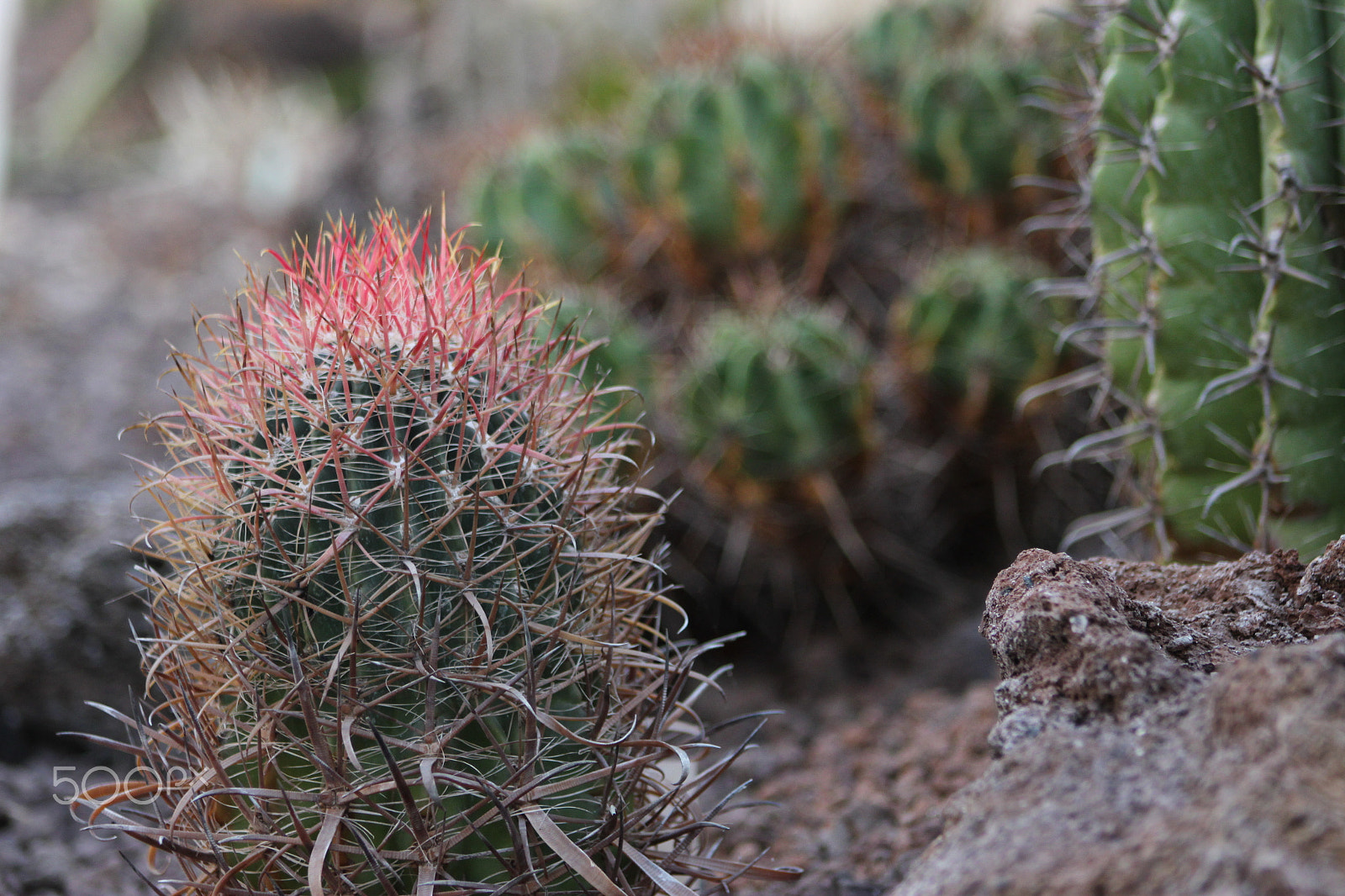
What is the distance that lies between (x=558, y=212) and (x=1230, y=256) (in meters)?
2.63

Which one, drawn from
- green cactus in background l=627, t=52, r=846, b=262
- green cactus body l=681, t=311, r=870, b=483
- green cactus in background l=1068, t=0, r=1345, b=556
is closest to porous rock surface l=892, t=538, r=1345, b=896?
green cactus in background l=1068, t=0, r=1345, b=556

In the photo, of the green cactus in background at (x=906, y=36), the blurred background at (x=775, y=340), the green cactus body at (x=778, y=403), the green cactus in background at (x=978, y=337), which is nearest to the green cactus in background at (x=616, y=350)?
the blurred background at (x=775, y=340)

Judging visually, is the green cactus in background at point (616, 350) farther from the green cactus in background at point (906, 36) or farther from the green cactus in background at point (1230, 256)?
the green cactus in background at point (906, 36)

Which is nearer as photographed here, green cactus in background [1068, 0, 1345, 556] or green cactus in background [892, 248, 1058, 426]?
green cactus in background [1068, 0, 1345, 556]

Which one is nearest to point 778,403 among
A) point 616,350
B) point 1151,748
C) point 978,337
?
point 616,350

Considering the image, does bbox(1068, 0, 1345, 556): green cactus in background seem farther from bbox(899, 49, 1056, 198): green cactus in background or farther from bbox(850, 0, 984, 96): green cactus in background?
bbox(850, 0, 984, 96): green cactus in background

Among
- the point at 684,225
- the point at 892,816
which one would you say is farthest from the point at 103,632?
the point at 684,225

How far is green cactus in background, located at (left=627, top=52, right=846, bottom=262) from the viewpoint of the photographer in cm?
377

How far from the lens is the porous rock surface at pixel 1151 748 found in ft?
2.81

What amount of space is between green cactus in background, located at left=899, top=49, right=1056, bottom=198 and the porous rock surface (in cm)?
267

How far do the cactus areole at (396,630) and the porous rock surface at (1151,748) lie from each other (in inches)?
17.6

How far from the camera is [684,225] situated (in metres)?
3.82

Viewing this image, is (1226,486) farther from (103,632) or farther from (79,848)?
(103,632)

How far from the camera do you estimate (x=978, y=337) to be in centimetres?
334
